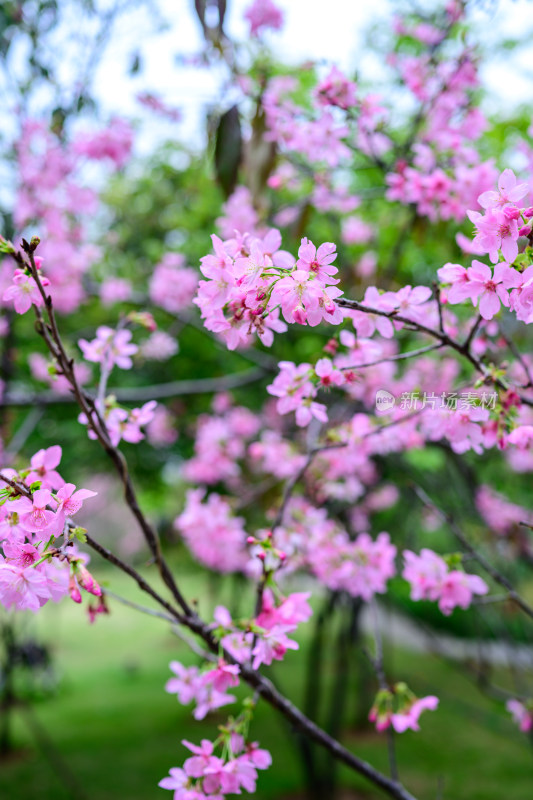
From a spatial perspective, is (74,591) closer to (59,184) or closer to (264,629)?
(264,629)

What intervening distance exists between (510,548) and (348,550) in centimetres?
235

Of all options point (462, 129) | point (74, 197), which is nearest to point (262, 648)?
point (462, 129)

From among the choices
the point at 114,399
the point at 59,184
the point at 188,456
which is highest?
the point at 59,184

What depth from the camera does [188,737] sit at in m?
5.60

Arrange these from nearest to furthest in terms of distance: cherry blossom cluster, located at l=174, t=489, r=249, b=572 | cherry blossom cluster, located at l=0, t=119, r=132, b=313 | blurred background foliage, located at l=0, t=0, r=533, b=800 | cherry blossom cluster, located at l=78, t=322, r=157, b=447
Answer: cherry blossom cluster, located at l=78, t=322, r=157, b=447 < cherry blossom cluster, located at l=174, t=489, r=249, b=572 < blurred background foliage, located at l=0, t=0, r=533, b=800 < cherry blossom cluster, located at l=0, t=119, r=132, b=313

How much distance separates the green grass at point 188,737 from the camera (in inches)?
184

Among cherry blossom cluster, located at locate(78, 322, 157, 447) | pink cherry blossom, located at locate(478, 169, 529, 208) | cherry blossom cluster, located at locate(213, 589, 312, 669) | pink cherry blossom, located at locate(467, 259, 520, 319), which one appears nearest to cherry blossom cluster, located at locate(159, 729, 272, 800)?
cherry blossom cluster, located at locate(213, 589, 312, 669)

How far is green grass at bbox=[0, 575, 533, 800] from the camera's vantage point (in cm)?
468

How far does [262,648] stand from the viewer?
1.03 metres

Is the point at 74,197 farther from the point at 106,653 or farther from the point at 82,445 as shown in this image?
the point at 106,653

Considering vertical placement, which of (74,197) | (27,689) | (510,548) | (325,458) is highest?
(74,197)

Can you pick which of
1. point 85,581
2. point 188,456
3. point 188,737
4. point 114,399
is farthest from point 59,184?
point 188,737

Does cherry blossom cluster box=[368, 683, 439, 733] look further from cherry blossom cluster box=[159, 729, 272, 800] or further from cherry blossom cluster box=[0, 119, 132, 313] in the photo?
cherry blossom cluster box=[0, 119, 132, 313]

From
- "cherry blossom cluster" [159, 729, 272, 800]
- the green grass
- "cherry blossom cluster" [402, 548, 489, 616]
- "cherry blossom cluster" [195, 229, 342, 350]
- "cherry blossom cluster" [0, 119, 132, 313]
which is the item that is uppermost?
"cherry blossom cluster" [0, 119, 132, 313]
